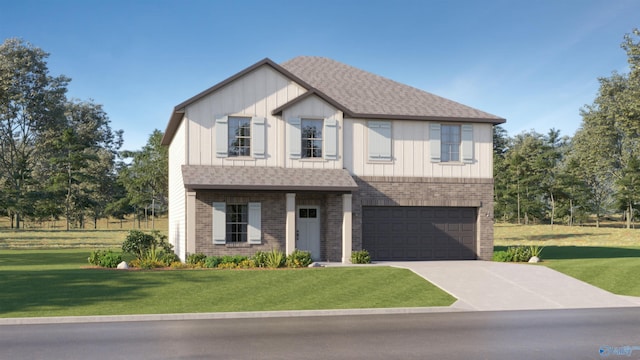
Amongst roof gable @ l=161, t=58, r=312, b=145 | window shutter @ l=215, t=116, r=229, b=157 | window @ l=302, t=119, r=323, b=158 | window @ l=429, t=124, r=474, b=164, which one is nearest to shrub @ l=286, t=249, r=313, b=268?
window @ l=302, t=119, r=323, b=158

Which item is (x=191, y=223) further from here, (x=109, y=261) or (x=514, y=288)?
(x=514, y=288)

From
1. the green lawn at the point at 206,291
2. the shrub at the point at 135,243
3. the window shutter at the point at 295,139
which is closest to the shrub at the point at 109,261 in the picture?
the green lawn at the point at 206,291

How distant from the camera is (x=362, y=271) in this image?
21.5 m

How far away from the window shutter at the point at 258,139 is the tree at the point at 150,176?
4064 cm

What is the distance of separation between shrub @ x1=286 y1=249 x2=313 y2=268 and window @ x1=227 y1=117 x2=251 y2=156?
5132 millimetres

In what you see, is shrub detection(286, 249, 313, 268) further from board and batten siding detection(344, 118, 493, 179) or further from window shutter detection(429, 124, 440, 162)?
window shutter detection(429, 124, 440, 162)

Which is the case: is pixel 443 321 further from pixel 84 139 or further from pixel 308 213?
pixel 84 139

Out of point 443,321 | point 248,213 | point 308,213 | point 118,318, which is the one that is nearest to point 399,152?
point 308,213

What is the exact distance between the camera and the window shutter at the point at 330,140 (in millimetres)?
26047

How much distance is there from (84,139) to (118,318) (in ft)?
242

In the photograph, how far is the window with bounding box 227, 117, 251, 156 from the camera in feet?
83.3

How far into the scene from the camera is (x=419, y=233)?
27078mm

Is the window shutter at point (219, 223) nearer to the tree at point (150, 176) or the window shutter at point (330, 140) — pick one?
the window shutter at point (330, 140)

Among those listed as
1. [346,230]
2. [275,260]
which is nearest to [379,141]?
[346,230]
